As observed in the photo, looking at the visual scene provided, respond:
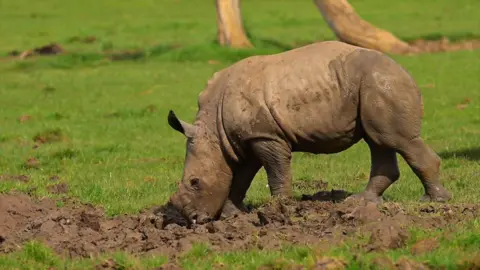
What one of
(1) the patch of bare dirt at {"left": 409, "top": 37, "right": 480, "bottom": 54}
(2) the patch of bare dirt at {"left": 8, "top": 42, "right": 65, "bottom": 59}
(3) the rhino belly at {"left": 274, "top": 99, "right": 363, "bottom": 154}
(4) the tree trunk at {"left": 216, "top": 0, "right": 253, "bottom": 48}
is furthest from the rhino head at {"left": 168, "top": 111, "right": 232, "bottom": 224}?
(2) the patch of bare dirt at {"left": 8, "top": 42, "right": 65, "bottom": 59}

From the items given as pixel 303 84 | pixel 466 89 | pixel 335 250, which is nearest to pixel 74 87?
pixel 466 89

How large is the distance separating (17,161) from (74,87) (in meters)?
7.25

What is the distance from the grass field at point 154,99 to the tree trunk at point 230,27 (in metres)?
0.52

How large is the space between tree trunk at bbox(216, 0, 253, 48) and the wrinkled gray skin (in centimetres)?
1542

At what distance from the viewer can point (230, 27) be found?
26672 mm

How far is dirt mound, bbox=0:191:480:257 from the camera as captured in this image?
8898 mm

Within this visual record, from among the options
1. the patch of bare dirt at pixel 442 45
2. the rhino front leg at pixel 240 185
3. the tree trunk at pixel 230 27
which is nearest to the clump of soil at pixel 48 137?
the rhino front leg at pixel 240 185

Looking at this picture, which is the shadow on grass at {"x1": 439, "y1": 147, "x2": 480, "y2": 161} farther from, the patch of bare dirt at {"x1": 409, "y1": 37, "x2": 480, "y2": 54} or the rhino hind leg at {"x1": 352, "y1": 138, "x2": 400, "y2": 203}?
the patch of bare dirt at {"x1": 409, "y1": 37, "x2": 480, "y2": 54}

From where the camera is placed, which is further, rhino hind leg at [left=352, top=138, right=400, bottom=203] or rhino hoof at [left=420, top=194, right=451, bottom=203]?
rhino hind leg at [left=352, top=138, right=400, bottom=203]

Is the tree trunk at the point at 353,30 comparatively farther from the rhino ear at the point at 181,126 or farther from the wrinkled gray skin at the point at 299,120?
the rhino ear at the point at 181,126

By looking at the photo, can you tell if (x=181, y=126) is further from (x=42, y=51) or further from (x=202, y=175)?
(x=42, y=51)

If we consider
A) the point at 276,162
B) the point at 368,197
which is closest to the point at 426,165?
the point at 368,197

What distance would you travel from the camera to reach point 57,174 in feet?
47.6

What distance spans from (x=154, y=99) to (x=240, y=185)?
9889 mm
